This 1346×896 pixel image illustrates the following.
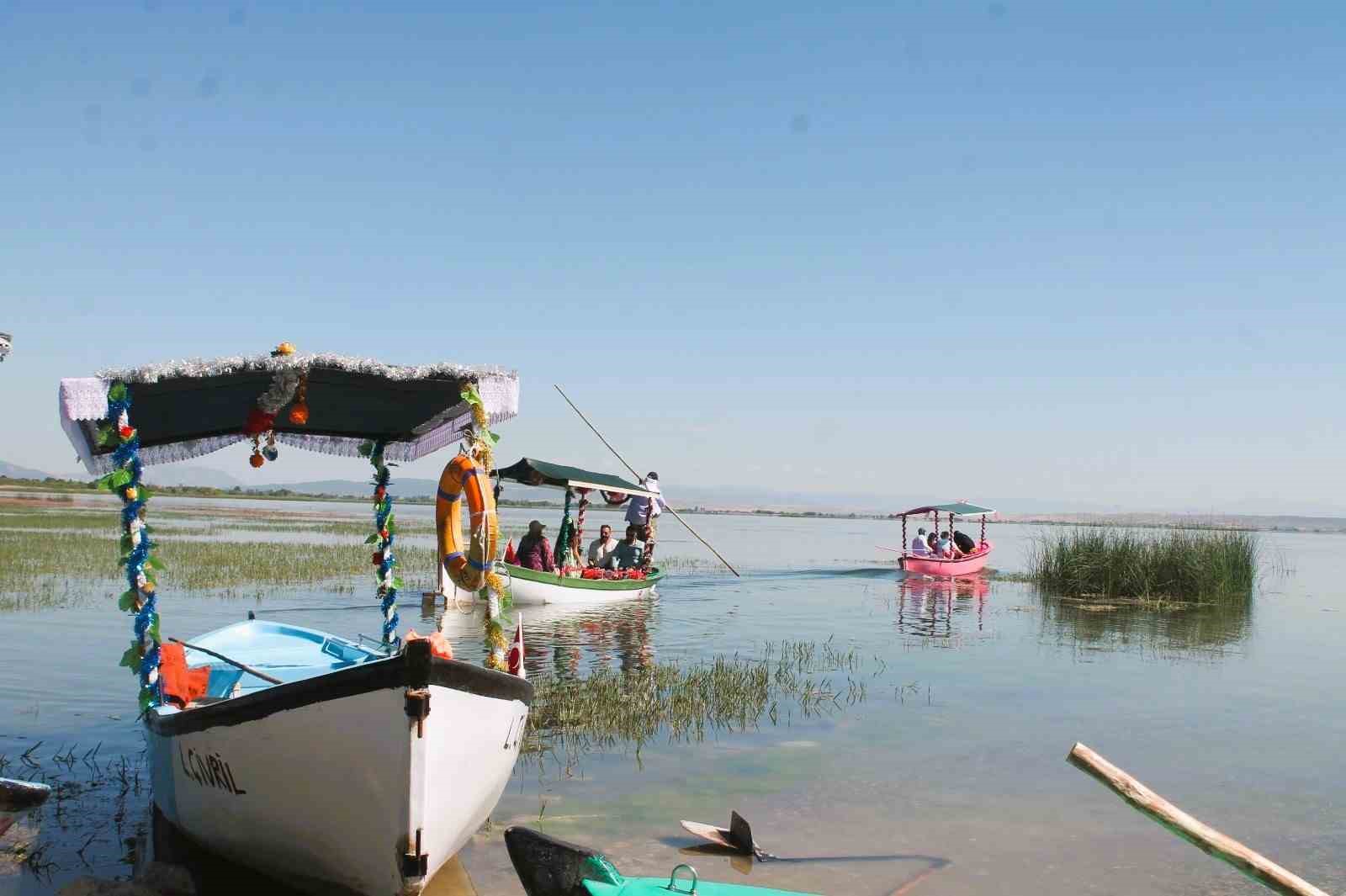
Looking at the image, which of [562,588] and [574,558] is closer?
[562,588]

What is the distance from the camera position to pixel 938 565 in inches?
1243

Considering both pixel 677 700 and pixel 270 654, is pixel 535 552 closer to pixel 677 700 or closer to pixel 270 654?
pixel 677 700

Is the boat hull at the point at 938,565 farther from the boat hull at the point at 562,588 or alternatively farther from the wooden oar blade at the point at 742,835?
the wooden oar blade at the point at 742,835

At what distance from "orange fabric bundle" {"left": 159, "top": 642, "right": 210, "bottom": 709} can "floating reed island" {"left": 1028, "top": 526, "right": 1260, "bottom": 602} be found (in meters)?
23.8

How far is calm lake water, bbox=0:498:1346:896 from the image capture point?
7.27 metres

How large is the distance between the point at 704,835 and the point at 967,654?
10520 millimetres

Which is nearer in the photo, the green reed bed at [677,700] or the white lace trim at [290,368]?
the white lace trim at [290,368]

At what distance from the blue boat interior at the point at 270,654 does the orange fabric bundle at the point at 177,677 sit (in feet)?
1.62

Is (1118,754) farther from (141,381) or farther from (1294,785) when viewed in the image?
(141,381)

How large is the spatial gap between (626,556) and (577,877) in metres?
17.8

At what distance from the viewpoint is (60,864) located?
22.5 ft

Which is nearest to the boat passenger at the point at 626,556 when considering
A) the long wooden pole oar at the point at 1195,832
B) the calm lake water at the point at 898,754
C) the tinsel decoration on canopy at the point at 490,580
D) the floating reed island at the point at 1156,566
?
the calm lake water at the point at 898,754

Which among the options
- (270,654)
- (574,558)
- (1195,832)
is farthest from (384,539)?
(574,558)

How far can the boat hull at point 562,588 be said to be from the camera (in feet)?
64.3
